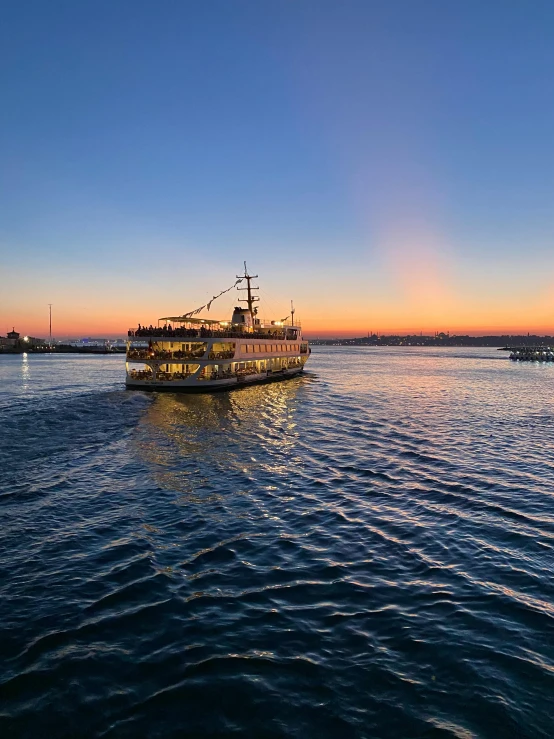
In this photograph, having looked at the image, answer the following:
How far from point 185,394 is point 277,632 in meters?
47.0

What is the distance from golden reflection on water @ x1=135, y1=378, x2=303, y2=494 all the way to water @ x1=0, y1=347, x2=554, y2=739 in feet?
1.04

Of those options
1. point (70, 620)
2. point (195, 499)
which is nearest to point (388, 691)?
point (70, 620)

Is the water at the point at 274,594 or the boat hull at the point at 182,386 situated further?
the boat hull at the point at 182,386

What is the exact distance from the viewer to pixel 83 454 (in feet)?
79.5

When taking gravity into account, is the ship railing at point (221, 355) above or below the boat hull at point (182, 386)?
above

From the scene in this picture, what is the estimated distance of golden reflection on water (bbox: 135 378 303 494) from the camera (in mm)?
22078

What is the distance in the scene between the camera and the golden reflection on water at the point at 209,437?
22078 millimetres

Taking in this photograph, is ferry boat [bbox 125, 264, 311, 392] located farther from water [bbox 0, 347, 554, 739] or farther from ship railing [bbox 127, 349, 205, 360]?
water [bbox 0, 347, 554, 739]

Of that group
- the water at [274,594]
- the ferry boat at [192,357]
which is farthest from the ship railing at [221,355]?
the water at [274,594]

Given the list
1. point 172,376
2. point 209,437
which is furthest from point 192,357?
point 209,437

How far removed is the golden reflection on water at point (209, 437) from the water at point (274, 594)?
1.04 ft

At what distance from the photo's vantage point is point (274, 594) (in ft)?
35.2

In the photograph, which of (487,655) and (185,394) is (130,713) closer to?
(487,655)

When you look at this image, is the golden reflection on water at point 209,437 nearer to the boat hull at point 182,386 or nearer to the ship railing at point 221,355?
the boat hull at point 182,386
